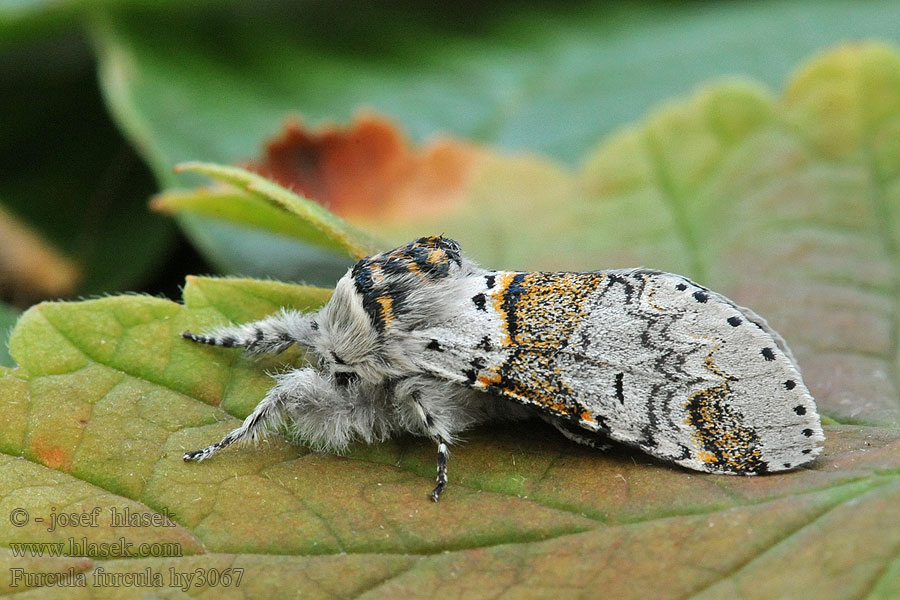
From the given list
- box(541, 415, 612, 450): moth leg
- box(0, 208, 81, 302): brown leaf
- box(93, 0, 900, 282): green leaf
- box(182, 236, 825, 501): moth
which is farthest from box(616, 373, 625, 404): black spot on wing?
box(0, 208, 81, 302): brown leaf

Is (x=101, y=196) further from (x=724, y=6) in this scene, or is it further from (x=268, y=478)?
(x=724, y=6)

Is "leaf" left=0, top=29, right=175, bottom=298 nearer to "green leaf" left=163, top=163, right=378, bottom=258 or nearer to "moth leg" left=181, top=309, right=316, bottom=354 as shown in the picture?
"green leaf" left=163, top=163, right=378, bottom=258

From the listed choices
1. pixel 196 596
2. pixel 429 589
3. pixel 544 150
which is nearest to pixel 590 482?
pixel 429 589

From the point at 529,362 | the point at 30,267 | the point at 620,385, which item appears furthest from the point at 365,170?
the point at 620,385

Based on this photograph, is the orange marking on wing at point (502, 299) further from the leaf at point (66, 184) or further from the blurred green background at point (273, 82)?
the leaf at point (66, 184)

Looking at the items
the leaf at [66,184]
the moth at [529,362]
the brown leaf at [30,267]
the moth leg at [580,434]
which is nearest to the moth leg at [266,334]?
the moth at [529,362]
